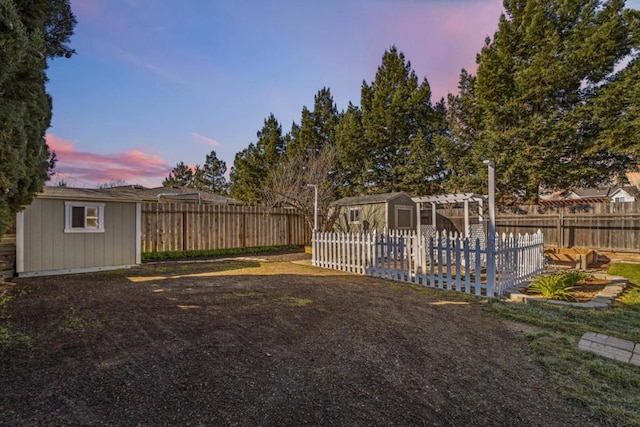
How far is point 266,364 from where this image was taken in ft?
9.27

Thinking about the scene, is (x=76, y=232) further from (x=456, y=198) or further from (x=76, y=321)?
(x=456, y=198)

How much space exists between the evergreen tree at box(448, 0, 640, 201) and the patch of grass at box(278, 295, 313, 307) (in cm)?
1274

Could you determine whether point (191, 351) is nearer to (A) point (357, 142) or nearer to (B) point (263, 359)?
(B) point (263, 359)

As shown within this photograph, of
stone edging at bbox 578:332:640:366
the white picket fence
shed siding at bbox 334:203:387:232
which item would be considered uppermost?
shed siding at bbox 334:203:387:232

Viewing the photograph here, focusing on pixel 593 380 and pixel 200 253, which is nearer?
pixel 593 380

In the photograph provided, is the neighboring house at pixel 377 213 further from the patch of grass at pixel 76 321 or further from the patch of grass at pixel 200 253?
the patch of grass at pixel 76 321

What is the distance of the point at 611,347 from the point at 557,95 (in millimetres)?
14698

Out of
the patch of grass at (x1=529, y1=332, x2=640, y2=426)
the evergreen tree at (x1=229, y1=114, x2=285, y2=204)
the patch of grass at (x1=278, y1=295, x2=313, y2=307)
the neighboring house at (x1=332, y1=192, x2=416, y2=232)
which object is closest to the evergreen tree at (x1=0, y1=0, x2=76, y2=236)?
the patch of grass at (x1=278, y1=295, x2=313, y2=307)

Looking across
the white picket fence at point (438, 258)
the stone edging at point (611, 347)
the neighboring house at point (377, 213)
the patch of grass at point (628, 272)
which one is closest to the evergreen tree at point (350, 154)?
the neighboring house at point (377, 213)

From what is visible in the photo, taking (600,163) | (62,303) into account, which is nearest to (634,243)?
(600,163)

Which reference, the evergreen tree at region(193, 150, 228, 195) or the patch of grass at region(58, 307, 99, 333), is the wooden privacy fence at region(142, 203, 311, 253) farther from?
the evergreen tree at region(193, 150, 228, 195)

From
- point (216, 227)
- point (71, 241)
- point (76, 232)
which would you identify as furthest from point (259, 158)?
point (71, 241)

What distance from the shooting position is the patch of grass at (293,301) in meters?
4.94

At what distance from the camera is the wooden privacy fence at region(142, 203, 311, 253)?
10.9m
